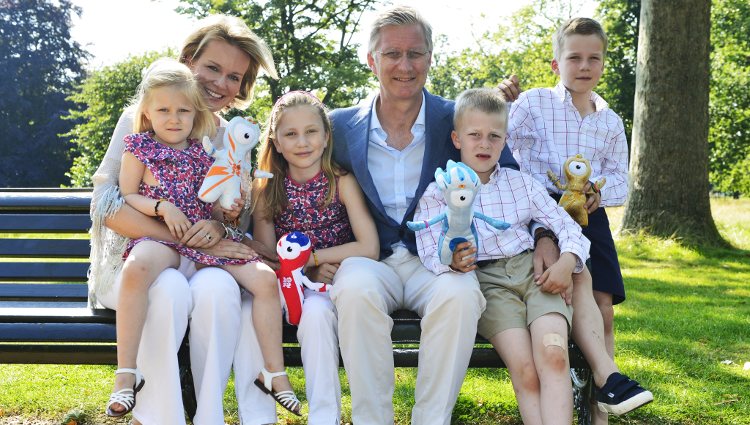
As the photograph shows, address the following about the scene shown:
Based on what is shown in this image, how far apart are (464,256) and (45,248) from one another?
198cm

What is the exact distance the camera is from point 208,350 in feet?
9.86

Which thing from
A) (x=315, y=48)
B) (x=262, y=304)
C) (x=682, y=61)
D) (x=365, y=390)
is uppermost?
(x=315, y=48)

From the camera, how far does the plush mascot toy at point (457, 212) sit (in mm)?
3084

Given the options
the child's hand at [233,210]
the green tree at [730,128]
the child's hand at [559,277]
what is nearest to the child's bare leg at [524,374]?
the child's hand at [559,277]

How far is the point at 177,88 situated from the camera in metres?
3.30

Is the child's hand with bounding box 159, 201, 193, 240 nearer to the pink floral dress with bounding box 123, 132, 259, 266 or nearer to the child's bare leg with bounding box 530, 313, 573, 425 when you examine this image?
the pink floral dress with bounding box 123, 132, 259, 266

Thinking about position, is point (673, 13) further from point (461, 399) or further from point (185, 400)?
point (185, 400)

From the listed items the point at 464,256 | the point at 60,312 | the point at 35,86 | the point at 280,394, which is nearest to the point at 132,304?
the point at 60,312

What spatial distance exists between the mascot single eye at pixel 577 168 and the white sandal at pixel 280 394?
4.99 feet

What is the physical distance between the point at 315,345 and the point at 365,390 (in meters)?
0.25

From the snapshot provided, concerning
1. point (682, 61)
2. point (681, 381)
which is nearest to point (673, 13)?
point (682, 61)

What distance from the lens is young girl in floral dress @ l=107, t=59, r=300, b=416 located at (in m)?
3.06

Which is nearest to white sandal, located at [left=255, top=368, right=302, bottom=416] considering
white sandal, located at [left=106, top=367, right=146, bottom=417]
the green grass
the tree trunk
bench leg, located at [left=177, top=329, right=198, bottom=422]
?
bench leg, located at [left=177, top=329, right=198, bottom=422]

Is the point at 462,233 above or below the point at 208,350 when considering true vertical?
above
